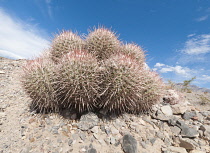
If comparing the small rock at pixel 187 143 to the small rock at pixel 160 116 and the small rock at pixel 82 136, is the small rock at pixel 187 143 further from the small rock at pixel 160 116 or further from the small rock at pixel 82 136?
the small rock at pixel 82 136

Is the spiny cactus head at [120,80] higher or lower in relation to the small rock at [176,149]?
higher

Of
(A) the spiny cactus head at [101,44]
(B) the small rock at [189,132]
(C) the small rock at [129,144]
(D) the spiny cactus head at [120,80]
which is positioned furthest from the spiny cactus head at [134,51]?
(C) the small rock at [129,144]

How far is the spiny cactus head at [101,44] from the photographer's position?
3758 millimetres

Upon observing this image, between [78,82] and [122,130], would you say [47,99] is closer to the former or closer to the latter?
[78,82]

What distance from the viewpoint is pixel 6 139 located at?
2.87 m

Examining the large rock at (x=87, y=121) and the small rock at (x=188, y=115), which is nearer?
the large rock at (x=87, y=121)

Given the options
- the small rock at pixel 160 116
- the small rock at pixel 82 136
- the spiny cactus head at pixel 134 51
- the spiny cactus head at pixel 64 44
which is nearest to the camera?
the small rock at pixel 82 136

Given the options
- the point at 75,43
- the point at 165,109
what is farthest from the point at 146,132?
the point at 75,43

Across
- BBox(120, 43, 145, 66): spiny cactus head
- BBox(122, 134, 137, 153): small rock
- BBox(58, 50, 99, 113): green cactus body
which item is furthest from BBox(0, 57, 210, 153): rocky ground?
BBox(120, 43, 145, 66): spiny cactus head

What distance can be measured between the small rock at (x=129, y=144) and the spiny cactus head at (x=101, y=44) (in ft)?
7.12

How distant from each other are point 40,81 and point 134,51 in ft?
8.91

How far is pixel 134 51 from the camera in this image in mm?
3973

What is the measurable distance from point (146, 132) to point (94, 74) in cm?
180

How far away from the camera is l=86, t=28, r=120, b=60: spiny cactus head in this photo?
376 centimetres
